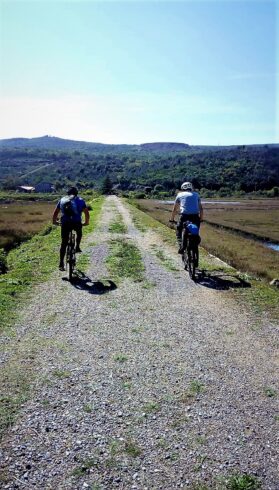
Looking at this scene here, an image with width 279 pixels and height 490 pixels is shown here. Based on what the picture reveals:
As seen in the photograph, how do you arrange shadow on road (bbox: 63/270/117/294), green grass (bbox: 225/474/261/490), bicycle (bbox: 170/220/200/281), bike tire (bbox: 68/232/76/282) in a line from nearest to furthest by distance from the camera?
green grass (bbox: 225/474/261/490), shadow on road (bbox: 63/270/117/294), bike tire (bbox: 68/232/76/282), bicycle (bbox: 170/220/200/281)

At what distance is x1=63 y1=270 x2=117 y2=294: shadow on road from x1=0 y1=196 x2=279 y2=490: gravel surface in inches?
48.1

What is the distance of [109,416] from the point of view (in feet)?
15.0

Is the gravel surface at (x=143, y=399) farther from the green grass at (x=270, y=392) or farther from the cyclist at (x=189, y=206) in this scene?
the cyclist at (x=189, y=206)

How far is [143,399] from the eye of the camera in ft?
16.3

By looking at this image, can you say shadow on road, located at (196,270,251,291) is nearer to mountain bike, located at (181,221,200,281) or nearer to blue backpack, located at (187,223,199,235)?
mountain bike, located at (181,221,200,281)

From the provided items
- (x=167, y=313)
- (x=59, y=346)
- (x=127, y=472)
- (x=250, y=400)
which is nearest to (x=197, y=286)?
(x=167, y=313)

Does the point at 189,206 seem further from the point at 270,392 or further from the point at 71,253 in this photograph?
the point at 270,392

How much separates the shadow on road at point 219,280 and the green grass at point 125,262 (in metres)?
1.68

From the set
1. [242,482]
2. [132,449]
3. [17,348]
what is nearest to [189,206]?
[17,348]

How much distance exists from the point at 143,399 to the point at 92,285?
5.73m

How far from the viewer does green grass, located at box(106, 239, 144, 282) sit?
11.8 metres

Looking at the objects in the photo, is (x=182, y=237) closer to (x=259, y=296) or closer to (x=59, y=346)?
(x=259, y=296)

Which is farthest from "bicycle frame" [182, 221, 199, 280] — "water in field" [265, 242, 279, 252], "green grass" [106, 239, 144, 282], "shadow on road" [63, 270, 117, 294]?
"water in field" [265, 242, 279, 252]

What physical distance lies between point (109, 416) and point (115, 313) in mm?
3652
